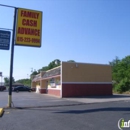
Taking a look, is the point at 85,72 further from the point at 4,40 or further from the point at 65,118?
the point at 65,118

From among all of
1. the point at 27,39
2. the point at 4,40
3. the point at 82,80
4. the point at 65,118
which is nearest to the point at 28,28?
the point at 27,39

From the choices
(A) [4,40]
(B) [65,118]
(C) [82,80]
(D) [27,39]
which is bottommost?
(B) [65,118]

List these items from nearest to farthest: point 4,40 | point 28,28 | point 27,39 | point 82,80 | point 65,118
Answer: point 65,118 → point 4,40 → point 27,39 → point 28,28 → point 82,80

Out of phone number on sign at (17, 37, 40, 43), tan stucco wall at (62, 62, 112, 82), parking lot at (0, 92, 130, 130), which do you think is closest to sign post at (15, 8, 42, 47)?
phone number on sign at (17, 37, 40, 43)

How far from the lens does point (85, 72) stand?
31.1 m

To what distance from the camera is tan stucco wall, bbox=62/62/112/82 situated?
2989 centimetres

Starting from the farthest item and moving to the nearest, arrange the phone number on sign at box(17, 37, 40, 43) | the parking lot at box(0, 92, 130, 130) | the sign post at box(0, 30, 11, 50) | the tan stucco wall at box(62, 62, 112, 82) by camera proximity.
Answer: the tan stucco wall at box(62, 62, 112, 82) < the phone number on sign at box(17, 37, 40, 43) < the sign post at box(0, 30, 11, 50) < the parking lot at box(0, 92, 130, 130)

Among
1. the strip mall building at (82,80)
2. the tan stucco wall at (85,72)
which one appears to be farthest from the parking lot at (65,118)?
the tan stucco wall at (85,72)

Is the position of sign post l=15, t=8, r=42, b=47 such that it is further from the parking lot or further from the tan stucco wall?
the tan stucco wall

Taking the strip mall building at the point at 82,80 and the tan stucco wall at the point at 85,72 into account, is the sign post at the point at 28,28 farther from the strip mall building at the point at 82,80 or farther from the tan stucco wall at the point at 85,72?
the tan stucco wall at the point at 85,72

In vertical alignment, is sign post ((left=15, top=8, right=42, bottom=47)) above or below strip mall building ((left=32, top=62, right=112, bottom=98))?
above

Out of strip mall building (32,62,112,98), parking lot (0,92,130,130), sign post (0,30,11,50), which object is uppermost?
sign post (0,30,11,50)

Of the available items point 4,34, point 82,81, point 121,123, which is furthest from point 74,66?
point 121,123

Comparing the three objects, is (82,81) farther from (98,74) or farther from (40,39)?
(40,39)
